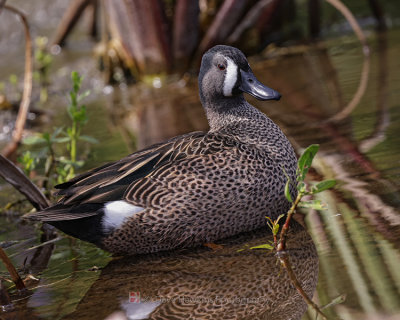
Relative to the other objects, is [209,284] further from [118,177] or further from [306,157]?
[118,177]

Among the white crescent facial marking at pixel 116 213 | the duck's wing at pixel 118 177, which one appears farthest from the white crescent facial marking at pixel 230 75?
the white crescent facial marking at pixel 116 213

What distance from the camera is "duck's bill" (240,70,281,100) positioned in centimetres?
384

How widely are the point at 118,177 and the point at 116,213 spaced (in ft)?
0.64

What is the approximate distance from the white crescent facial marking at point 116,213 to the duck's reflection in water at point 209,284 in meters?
0.22

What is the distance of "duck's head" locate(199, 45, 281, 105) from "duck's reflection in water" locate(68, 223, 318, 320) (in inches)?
33.5

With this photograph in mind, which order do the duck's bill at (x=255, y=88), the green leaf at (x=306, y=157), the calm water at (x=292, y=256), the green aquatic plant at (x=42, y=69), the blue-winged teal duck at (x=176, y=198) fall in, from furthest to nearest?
the green aquatic plant at (x=42, y=69) → the duck's bill at (x=255, y=88) → the blue-winged teal duck at (x=176, y=198) → the green leaf at (x=306, y=157) → the calm water at (x=292, y=256)

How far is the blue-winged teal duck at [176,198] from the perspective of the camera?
11.4 ft

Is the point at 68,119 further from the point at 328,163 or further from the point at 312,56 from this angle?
the point at 328,163

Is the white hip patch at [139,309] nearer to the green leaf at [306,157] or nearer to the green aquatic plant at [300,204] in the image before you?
the green aquatic plant at [300,204]

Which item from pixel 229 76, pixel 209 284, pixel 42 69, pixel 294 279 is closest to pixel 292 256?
pixel 294 279

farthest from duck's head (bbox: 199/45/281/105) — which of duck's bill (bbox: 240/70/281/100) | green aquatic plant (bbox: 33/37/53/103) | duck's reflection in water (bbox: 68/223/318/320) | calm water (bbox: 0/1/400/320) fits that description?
green aquatic plant (bbox: 33/37/53/103)

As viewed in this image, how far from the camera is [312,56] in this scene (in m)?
8.15

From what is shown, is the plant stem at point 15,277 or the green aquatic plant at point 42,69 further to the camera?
the green aquatic plant at point 42,69

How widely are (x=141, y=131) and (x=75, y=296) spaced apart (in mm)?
3274
